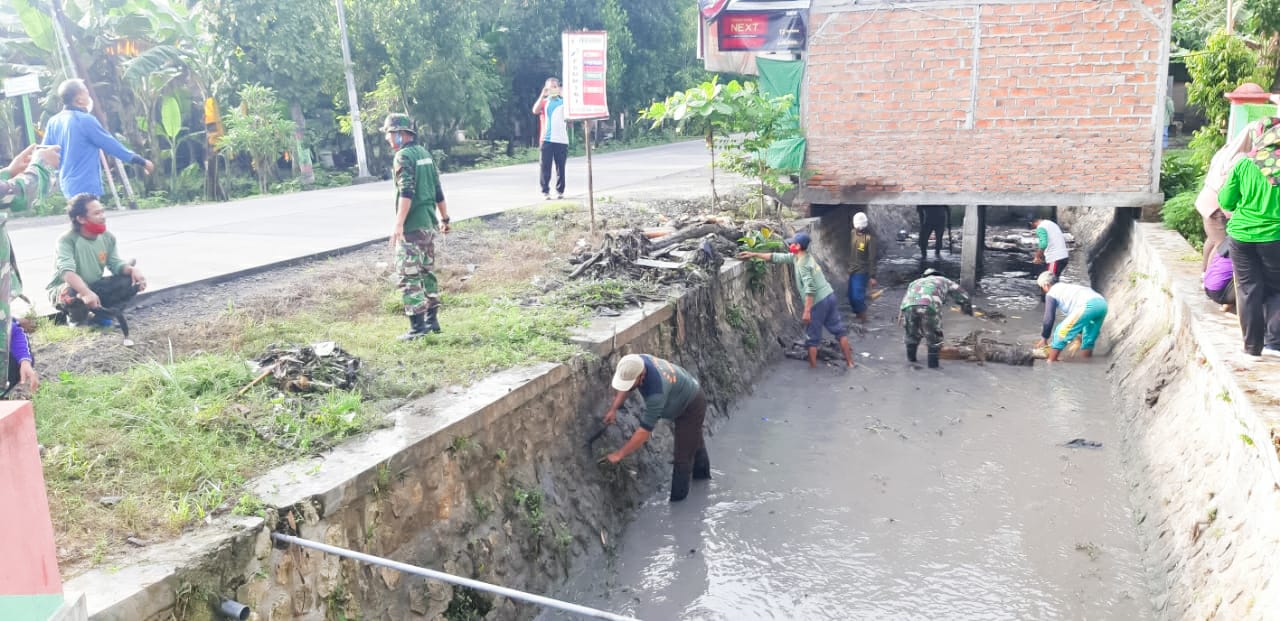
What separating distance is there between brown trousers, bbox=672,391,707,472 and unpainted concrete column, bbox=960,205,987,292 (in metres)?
7.58

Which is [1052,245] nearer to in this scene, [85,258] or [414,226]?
[414,226]

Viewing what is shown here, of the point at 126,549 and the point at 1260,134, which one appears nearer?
the point at 126,549

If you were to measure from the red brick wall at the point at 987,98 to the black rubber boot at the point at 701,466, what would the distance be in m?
6.92

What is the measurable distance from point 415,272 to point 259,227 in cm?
595

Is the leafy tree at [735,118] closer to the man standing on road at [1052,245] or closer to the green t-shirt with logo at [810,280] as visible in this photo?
the green t-shirt with logo at [810,280]

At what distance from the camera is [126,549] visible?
3.77 m

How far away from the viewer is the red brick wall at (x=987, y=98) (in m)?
11.7

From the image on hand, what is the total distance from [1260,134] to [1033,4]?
6.88m

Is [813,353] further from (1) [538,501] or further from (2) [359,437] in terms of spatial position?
(2) [359,437]

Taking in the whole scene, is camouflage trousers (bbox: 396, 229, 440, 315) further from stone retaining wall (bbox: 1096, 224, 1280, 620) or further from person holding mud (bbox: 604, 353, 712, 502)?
stone retaining wall (bbox: 1096, 224, 1280, 620)

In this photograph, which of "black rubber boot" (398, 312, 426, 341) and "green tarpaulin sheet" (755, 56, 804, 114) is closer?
"black rubber boot" (398, 312, 426, 341)

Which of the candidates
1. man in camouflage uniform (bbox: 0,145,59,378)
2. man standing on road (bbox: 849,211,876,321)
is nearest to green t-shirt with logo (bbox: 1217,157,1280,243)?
man standing on road (bbox: 849,211,876,321)

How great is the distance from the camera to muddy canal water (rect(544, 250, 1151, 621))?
19.6 ft

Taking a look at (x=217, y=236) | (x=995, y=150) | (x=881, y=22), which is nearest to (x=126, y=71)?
(x=217, y=236)
